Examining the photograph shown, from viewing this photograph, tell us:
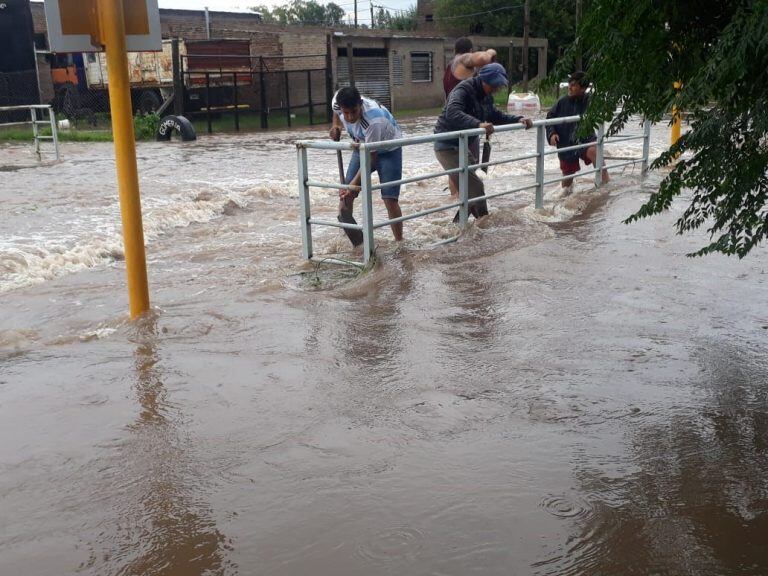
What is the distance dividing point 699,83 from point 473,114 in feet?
18.8

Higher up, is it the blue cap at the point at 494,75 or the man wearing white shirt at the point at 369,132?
the blue cap at the point at 494,75

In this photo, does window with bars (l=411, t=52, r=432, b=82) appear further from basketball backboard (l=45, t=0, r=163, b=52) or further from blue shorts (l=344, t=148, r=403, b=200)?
basketball backboard (l=45, t=0, r=163, b=52)

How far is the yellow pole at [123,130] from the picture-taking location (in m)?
5.05

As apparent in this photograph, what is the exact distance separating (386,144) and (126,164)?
2389 mm

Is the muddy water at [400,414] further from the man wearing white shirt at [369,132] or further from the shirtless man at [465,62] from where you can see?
the shirtless man at [465,62]

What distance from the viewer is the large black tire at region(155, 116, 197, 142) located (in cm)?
2322

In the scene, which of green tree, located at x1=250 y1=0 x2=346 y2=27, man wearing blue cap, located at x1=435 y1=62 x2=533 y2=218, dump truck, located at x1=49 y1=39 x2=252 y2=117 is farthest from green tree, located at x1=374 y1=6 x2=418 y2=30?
man wearing blue cap, located at x1=435 y1=62 x2=533 y2=218

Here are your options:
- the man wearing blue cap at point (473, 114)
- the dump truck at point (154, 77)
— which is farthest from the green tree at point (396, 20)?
the man wearing blue cap at point (473, 114)

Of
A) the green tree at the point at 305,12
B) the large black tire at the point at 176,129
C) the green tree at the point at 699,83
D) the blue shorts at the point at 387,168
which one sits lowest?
the large black tire at the point at 176,129

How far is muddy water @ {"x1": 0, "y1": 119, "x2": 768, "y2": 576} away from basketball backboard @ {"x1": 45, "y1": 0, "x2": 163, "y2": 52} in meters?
1.77

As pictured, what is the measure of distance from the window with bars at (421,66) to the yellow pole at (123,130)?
31.3m

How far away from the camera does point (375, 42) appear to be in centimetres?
3338

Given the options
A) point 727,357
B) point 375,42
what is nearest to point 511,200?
point 727,357

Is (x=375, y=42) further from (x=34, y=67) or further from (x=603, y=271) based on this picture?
(x=603, y=271)
